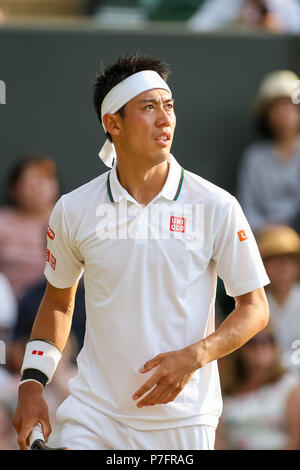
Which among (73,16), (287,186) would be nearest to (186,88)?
(287,186)

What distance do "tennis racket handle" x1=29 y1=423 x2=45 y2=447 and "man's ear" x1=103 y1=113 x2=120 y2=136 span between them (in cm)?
103

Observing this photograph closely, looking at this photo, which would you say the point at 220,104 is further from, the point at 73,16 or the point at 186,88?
the point at 73,16

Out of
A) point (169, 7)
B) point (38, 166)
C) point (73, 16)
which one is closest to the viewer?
point (38, 166)

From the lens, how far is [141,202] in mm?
3338

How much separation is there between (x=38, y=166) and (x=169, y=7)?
203 centimetres

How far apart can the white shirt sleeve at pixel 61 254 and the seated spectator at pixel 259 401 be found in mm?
2152

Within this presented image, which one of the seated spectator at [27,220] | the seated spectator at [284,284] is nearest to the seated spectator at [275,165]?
the seated spectator at [284,284]

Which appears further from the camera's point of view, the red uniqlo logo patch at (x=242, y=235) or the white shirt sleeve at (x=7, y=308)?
the white shirt sleeve at (x=7, y=308)

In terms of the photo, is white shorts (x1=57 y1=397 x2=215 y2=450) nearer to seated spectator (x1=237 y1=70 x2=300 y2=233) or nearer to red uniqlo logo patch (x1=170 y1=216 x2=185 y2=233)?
red uniqlo logo patch (x1=170 y1=216 x2=185 y2=233)

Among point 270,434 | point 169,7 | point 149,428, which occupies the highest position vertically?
point 169,7

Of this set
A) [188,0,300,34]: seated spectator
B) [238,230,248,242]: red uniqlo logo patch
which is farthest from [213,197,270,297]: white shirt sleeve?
[188,0,300,34]: seated spectator

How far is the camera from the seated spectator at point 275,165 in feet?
20.3

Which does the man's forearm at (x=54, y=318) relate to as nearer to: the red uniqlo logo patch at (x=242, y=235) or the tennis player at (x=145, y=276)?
the tennis player at (x=145, y=276)

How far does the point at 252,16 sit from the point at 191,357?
4.17 m
